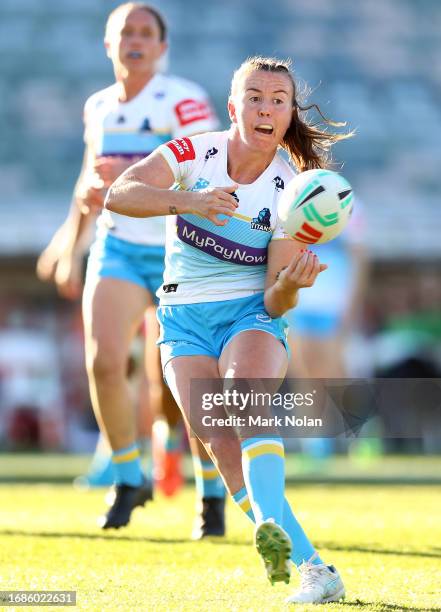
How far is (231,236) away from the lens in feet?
16.4

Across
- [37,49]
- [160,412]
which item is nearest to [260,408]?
[160,412]

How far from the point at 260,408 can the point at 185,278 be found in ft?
2.61

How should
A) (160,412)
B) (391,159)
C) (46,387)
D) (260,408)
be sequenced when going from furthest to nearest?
(391,159) < (46,387) < (160,412) < (260,408)

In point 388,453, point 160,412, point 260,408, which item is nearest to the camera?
point 260,408

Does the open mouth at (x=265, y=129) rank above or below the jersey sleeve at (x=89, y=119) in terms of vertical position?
below

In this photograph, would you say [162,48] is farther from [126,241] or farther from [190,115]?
[126,241]

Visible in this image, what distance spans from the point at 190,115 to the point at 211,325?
2.15 meters

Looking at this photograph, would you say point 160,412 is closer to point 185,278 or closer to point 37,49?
point 185,278

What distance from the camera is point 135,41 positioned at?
6902 millimetres

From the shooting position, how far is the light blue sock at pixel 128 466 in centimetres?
665

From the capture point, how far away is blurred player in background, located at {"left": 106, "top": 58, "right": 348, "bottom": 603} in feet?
15.1

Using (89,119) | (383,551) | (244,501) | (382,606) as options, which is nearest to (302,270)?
(244,501)

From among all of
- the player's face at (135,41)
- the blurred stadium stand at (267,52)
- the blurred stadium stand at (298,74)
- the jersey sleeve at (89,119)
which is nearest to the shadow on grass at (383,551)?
the jersey sleeve at (89,119)

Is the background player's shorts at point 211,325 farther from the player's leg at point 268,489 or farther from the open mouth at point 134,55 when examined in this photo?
the open mouth at point 134,55
